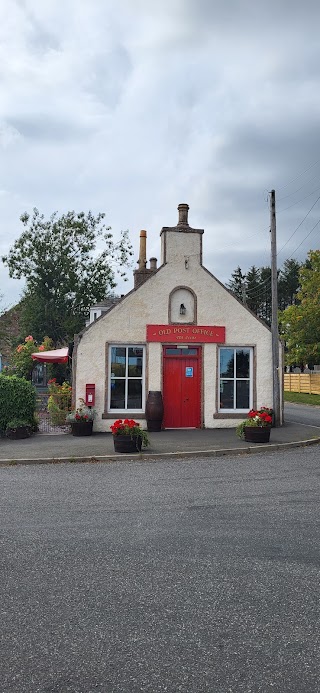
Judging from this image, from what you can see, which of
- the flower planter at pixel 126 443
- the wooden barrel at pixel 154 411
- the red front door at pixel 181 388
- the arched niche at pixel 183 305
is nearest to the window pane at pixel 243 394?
the red front door at pixel 181 388

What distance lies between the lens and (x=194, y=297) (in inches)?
709

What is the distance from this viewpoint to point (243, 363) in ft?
60.2

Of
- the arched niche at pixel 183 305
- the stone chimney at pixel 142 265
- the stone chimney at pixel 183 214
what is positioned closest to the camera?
the arched niche at pixel 183 305

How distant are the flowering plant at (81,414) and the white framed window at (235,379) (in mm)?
4280

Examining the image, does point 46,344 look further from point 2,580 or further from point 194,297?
point 2,580

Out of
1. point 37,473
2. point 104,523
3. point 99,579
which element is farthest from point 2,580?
point 37,473

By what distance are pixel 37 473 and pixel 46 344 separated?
20123 millimetres

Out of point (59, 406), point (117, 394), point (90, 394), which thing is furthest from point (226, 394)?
point (59, 406)

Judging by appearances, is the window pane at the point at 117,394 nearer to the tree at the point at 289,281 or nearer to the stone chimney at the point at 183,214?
the stone chimney at the point at 183,214

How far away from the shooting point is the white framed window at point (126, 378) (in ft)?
57.5

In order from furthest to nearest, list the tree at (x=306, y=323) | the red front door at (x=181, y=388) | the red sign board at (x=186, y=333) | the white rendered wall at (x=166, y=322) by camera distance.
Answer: the tree at (x=306, y=323)
the red front door at (x=181, y=388)
the red sign board at (x=186, y=333)
the white rendered wall at (x=166, y=322)

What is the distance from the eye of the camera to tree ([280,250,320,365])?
139 feet

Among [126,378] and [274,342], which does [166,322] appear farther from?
[274,342]

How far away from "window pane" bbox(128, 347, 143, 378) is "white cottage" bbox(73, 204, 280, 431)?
3cm
